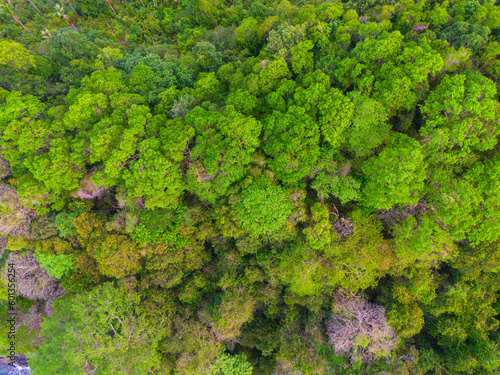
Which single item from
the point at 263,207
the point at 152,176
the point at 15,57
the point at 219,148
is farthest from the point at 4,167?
the point at 263,207

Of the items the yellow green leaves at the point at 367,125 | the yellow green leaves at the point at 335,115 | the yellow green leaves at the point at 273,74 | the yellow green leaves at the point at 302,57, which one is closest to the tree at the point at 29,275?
the yellow green leaves at the point at 273,74

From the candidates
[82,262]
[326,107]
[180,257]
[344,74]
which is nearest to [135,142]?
[180,257]

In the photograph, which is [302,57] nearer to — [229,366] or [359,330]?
[359,330]

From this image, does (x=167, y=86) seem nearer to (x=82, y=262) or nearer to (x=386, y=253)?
(x=82, y=262)

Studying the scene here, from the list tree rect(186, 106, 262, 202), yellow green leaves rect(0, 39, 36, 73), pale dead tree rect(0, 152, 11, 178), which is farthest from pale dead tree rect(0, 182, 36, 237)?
tree rect(186, 106, 262, 202)

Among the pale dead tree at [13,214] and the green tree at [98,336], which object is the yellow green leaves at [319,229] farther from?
the pale dead tree at [13,214]

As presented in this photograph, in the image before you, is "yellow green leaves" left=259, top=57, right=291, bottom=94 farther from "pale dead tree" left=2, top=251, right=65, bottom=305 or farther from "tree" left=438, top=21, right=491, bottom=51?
"pale dead tree" left=2, top=251, right=65, bottom=305
